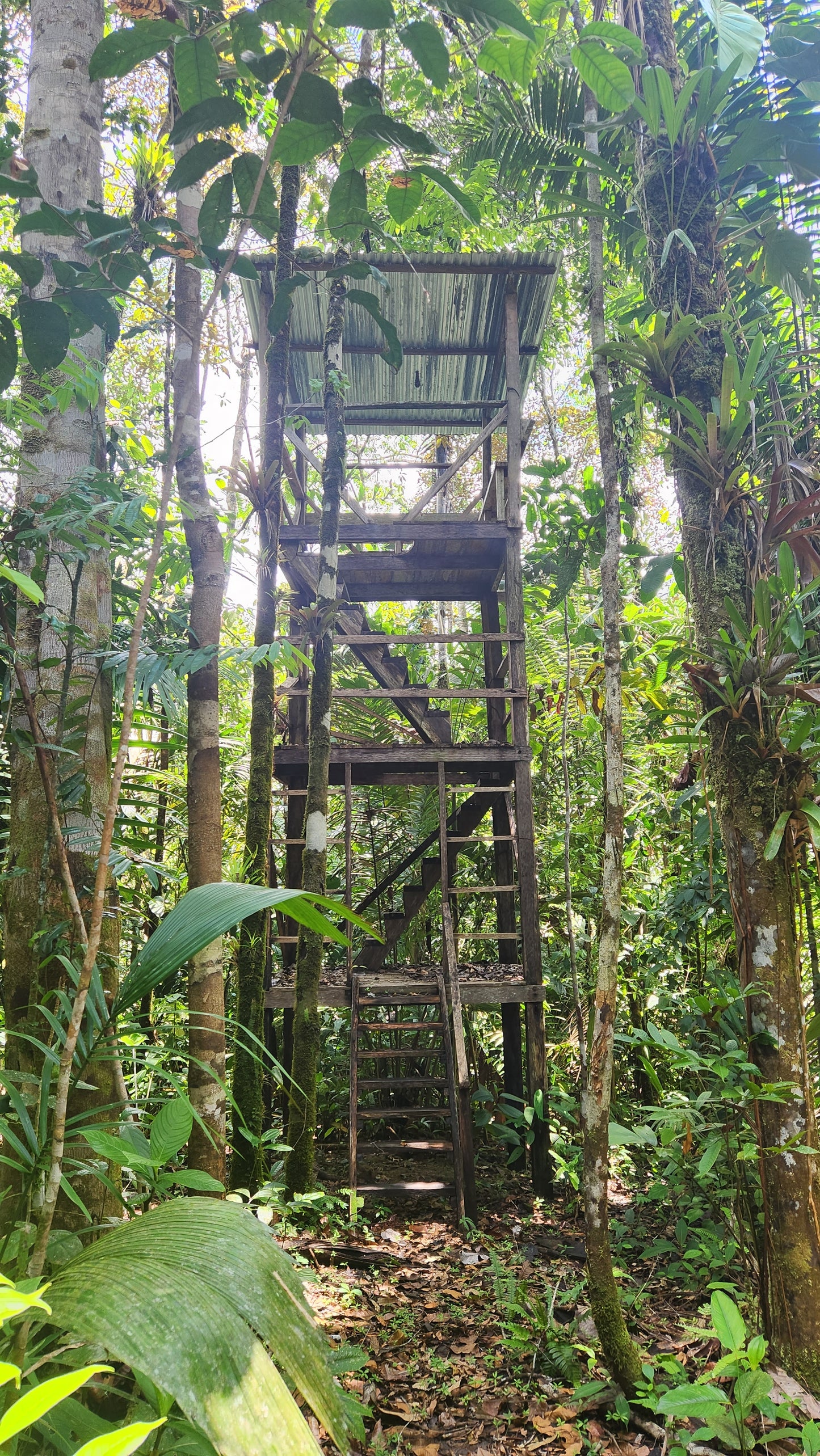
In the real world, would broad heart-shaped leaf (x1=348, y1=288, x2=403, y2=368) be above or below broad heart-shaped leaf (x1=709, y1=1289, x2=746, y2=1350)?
above

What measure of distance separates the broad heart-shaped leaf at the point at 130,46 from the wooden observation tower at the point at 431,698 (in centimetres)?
437

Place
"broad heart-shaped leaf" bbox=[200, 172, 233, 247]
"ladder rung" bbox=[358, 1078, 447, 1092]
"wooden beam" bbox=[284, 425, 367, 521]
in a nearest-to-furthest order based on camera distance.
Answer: "broad heart-shaped leaf" bbox=[200, 172, 233, 247]
"ladder rung" bbox=[358, 1078, 447, 1092]
"wooden beam" bbox=[284, 425, 367, 521]

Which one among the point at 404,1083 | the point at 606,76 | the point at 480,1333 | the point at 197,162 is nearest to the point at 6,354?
the point at 197,162

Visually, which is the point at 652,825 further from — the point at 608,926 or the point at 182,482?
the point at 182,482

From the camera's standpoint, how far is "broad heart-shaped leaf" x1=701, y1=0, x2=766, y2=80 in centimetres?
237

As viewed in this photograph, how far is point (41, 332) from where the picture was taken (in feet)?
4.45

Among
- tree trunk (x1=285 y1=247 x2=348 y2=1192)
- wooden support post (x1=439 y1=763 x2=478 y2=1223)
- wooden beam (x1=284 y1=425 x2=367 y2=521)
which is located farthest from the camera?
wooden beam (x1=284 y1=425 x2=367 y2=521)

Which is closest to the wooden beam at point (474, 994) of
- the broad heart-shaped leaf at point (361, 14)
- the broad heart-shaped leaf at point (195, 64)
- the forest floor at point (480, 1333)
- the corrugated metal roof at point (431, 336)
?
the forest floor at point (480, 1333)

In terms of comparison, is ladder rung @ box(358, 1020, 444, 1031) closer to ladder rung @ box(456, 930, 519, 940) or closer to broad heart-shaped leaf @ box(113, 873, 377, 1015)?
ladder rung @ box(456, 930, 519, 940)

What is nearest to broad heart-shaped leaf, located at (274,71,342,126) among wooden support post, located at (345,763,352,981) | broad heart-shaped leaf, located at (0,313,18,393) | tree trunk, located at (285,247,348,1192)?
broad heart-shaped leaf, located at (0,313,18,393)

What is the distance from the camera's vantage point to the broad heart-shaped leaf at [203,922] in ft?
3.35

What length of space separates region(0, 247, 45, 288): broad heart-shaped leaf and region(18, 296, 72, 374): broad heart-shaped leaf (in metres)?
0.03

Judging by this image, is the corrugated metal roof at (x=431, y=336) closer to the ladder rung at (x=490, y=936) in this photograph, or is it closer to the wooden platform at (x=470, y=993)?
the ladder rung at (x=490, y=936)

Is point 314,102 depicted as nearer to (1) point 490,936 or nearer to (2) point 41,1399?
(2) point 41,1399
